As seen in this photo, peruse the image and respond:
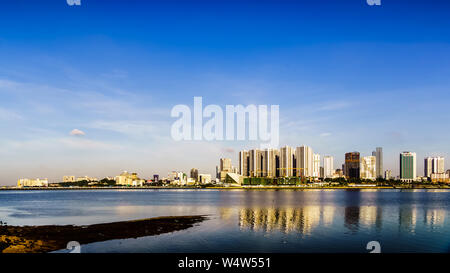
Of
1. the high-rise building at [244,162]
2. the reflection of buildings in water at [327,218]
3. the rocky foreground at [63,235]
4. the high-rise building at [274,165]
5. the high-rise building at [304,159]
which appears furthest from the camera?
the high-rise building at [244,162]

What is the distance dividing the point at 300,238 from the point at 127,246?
41.0 feet

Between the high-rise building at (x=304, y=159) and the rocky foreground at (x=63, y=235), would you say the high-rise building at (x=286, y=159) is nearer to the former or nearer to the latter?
the high-rise building at (x=304, y=159)

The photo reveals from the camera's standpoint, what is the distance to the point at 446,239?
25.8 m

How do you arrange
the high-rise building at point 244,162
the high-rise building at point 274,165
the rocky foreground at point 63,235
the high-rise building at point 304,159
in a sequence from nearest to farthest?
the rocky foreground at point 63,235
the high-rise building at point 304,159
the high-rise building at point 274,165
the high-rise building at point 244,162

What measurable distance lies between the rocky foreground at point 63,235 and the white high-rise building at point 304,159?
137 metres

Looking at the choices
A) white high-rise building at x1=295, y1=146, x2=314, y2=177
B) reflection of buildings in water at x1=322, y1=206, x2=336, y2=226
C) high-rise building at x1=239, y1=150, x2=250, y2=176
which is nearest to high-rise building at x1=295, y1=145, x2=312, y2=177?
white high-rise building at x1=295, y1=146, x2=314, y2=177

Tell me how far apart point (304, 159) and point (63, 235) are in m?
153

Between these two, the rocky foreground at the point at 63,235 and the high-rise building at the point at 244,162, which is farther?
the high-rise building at the point at 244,162

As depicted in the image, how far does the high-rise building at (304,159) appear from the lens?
161 metres

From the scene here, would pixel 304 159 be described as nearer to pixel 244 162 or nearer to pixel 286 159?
pixel 286 159

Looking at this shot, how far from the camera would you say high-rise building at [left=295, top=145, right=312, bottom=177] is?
6339 inches

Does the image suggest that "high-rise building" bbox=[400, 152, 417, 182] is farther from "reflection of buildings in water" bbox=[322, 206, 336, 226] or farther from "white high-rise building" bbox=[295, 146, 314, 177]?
"reflection of buildings in water" bbox=[322, 206, 336, 226]

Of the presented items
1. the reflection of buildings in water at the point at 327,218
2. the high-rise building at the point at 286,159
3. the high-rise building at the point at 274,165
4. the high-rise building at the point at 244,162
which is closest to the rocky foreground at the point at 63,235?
the reflection of buildings in water at the point at 327,218
